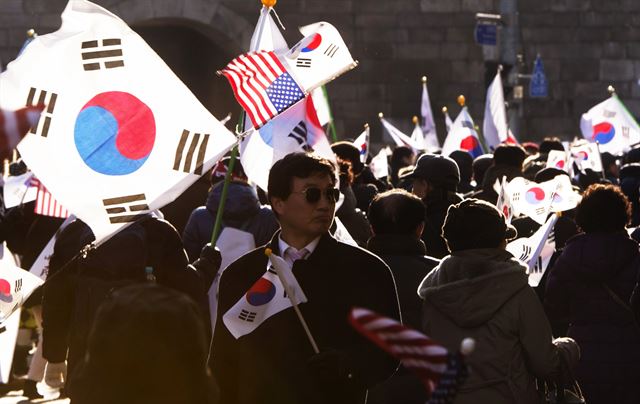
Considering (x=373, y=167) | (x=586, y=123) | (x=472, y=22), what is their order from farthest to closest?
(x=472, y=22), (x=586, y=123), (x=373, y=167)

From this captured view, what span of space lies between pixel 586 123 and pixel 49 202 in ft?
25.9

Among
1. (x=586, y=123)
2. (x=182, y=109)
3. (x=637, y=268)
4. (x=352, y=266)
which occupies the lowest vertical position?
(x=586, y=123)

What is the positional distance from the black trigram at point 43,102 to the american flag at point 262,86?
4.76 ft

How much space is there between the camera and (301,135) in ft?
27.2

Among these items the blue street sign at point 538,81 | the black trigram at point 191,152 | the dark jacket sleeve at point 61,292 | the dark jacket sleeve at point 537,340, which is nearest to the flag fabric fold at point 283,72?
the dark jacket sleeve at point 61,292

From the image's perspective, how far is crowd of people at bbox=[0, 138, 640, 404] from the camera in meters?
3.39

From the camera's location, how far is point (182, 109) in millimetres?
5848

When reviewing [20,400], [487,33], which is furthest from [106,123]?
[487,33]

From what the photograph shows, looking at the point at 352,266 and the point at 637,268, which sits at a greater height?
the point at 352,266

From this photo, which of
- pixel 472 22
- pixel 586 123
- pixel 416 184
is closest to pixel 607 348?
pixel 416 184

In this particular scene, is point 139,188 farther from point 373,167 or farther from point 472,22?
point 472,22

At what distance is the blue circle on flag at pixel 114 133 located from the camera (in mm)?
5719

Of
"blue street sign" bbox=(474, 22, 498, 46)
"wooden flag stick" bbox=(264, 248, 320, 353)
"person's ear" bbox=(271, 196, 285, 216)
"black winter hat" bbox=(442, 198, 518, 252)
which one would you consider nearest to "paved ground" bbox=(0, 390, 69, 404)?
"black winter hat" bbox=(442, 198, 518, 252)

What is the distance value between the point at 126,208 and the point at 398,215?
1.15 m
